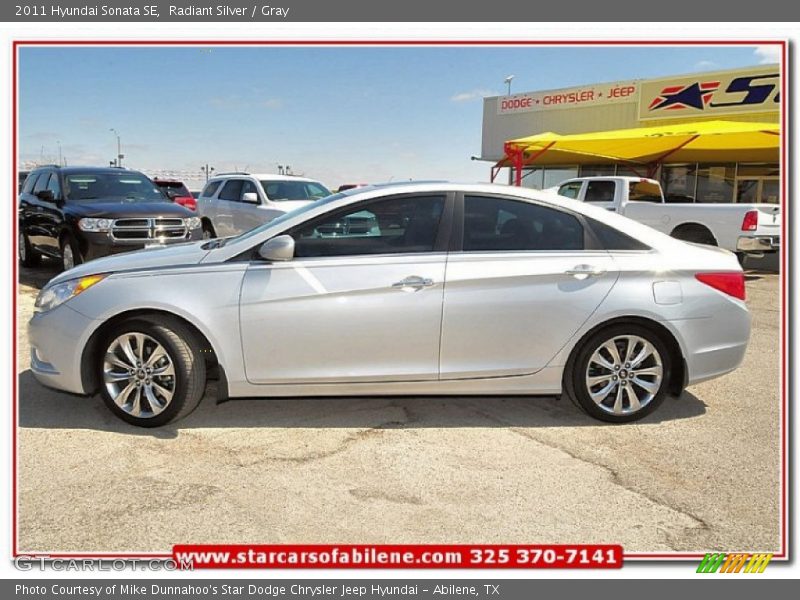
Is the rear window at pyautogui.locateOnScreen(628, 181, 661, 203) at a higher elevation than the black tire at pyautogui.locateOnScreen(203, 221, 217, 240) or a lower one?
higher

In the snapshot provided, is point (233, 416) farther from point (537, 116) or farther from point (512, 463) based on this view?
point (537, 116)

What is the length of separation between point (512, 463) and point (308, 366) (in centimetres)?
141

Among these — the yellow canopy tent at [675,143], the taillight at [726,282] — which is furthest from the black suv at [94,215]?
the yellow canopy tent at [675,143]

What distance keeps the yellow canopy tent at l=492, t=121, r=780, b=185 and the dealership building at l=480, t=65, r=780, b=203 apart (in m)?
0.16

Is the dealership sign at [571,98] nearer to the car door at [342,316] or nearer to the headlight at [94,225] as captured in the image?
the headlight at [94,225]

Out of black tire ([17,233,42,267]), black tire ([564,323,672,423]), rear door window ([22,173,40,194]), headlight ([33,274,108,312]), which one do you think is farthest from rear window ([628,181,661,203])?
headlight ([33,274,108,312])

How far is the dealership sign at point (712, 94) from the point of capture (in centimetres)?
2117

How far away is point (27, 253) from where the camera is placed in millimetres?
11461

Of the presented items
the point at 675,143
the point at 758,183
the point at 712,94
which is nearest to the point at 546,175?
the point at 712,94

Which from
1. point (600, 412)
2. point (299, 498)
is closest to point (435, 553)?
point (299, 498)

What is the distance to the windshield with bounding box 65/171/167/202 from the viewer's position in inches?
397

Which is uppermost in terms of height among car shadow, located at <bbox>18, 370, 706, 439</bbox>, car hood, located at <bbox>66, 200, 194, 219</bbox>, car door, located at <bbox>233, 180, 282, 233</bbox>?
car door, located at <bbox>233, 180, 282, 233</bbox>

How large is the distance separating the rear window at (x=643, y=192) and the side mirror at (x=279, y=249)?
1117cm

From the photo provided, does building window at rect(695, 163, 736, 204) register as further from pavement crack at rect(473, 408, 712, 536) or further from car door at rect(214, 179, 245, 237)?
pavement crack at rect(473, 408, 712, 536)
